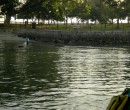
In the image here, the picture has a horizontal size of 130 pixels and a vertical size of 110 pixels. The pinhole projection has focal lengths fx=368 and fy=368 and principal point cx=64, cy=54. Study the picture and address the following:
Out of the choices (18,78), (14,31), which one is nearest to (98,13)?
(14,31)

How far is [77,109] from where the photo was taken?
54.1 feet

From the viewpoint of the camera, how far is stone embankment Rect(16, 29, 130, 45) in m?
73.9

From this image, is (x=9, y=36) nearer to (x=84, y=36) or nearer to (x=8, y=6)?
(x=8, y=6)

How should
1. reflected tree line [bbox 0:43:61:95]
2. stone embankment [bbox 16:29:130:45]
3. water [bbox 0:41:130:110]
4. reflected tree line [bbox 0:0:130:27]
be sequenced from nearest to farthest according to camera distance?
water [bbox 0:41:130:110]
reflected tree line [bbox 0:43:61:95]
stone embankment [bbox 16:29:130:45]
reflected tree line [bbox 0:0:130:27]

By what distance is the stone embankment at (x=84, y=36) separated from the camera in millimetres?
73938

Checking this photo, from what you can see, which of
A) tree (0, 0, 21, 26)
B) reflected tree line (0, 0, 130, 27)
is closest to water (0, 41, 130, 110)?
tree (0, 0, 21, 26)

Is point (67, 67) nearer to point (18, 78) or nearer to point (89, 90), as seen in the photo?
point (18, 78)

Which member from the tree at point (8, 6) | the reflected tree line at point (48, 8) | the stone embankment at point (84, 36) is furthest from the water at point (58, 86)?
the reflected tree line at point (48, 8)

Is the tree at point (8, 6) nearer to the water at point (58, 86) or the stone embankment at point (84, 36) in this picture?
the stone embankment at point (84, 36)

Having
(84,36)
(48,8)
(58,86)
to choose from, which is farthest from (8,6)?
(58,86)

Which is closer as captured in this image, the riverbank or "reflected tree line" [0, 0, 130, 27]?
the riverbank

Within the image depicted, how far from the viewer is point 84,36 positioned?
74312 mm

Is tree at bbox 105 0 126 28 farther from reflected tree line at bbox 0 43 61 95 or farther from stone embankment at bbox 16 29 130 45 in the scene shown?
reflected tree line at bbox 0 43 61 95

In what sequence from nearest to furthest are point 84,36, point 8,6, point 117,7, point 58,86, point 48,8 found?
point 58,86, point 8,6, point 84,36, point 48,8, point 117,7
